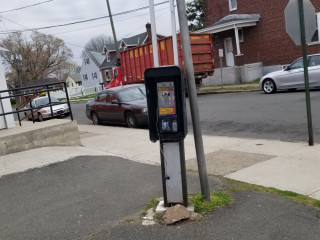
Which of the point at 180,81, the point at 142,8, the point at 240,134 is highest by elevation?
the point at 142,8

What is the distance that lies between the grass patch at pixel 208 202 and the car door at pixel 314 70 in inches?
488

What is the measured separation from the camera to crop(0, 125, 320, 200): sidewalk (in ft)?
17.3

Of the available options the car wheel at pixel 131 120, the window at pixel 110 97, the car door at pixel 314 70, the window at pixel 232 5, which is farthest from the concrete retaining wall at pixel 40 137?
the window at pixel 232 5

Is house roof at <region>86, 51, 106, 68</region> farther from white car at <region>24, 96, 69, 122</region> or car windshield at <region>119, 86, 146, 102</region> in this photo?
car windshield at <region>119, 86, 146, 102</region>

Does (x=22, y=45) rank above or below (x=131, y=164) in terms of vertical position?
above

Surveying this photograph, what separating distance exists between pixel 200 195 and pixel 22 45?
6756cm

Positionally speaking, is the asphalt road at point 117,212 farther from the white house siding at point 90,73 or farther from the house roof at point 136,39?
the white house siding at point 90,73

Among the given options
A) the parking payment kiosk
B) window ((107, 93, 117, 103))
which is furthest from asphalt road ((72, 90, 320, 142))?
the parking payment kiosk

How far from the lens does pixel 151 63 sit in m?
22.4

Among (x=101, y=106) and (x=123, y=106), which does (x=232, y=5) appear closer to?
(x=101, y=106)

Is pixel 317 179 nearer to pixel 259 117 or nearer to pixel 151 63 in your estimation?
pixel 259 117

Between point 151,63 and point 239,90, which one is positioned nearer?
point 239,90

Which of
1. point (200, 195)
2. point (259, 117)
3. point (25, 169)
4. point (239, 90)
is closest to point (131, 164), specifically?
point (25, 169)

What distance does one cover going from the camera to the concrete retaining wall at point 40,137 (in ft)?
27.2
